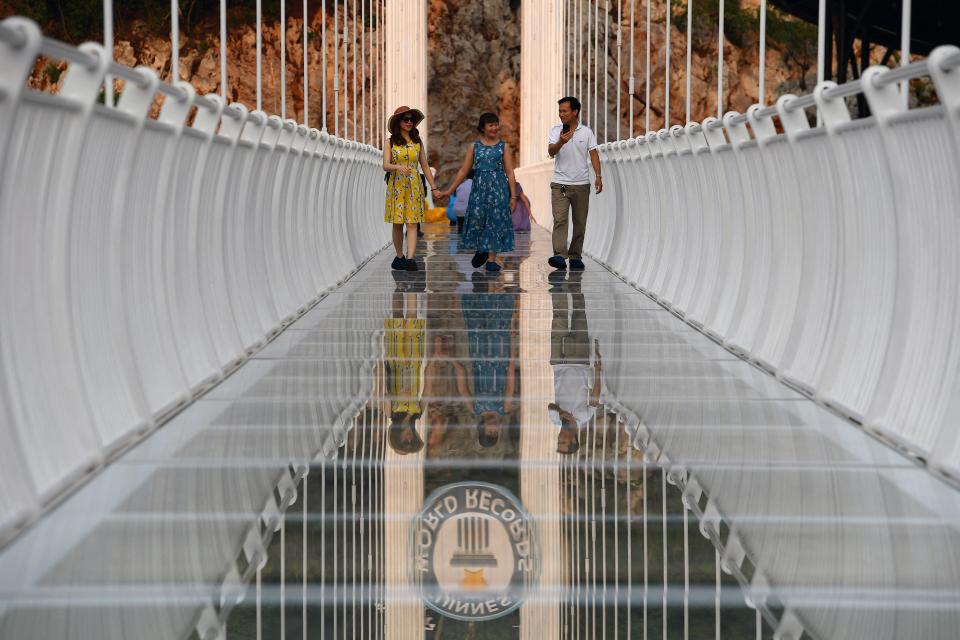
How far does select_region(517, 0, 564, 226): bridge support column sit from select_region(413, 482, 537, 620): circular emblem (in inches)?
1010

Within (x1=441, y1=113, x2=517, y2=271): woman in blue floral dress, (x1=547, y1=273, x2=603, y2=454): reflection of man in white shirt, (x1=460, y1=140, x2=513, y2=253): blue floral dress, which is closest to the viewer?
(x1=547, y1=273, x2=603, y2=454): reflection of man in white shirt

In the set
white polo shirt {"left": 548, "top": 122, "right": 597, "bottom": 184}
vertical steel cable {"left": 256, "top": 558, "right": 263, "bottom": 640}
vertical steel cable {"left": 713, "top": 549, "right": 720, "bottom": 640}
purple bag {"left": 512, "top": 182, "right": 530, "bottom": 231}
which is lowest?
vertical steel cable {"left": 713, "top": 549, "right": 720, "bottom": 640}

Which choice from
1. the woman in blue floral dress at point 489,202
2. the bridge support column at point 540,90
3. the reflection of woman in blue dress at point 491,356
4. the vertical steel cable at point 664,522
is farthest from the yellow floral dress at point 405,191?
the bridge support column at point 540,90

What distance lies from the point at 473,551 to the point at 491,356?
468cm

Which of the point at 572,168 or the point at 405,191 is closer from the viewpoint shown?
the point at 572,168

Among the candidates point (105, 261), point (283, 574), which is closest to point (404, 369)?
point (105, 261)

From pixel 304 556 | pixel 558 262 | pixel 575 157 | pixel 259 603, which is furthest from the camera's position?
pixel 558 262

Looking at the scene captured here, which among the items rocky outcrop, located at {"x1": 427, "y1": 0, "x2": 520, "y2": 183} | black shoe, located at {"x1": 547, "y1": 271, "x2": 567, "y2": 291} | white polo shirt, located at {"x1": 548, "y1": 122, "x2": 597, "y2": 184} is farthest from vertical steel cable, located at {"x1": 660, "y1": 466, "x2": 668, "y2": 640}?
rocky outcrop, located at {"x1": 427, "y1": 0, "x2": 520, "y2": 183}

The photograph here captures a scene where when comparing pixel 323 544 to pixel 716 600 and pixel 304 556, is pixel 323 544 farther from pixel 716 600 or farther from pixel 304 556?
pixel 716 600

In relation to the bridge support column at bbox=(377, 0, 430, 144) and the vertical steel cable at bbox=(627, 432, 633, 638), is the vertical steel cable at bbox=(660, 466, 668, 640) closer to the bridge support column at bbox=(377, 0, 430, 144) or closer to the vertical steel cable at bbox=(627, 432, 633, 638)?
the vertical steel cable at bbox=(627, 432, 633, 638)

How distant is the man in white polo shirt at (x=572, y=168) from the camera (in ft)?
54.5

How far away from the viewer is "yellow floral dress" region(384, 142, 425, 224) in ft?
56.6

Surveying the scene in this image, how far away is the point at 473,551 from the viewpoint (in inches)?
154

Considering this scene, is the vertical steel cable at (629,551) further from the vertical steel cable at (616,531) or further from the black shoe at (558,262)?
the black shoe at (558,262)
